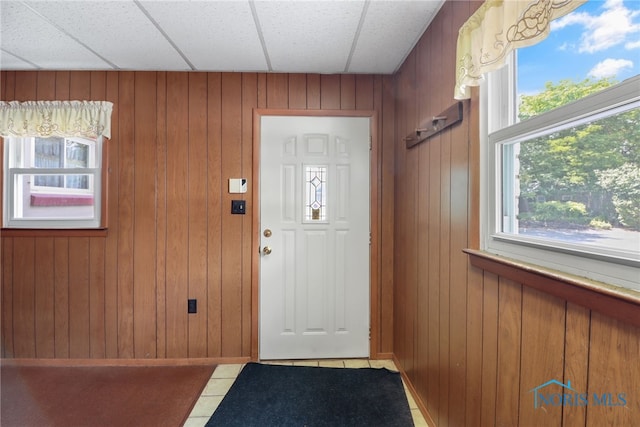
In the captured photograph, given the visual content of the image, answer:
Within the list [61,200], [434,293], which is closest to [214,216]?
[61,200]

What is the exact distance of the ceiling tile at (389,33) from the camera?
151 cm

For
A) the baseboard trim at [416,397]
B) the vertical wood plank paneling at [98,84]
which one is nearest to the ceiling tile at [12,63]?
the vertical wood plank paneling at [98,84]

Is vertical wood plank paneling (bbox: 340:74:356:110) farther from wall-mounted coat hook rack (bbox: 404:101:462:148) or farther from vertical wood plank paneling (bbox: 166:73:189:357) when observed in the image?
vertical wood plank paneling (bbox: 166:73:189:357)

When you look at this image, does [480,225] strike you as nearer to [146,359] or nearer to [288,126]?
[288,126]

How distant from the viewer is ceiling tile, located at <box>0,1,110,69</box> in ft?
→ 5.23

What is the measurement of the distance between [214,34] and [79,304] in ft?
7.48

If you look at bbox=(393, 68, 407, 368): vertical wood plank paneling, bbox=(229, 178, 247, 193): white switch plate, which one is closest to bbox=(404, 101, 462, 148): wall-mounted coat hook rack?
bbox=(393, 68, 407, 368): vertical wood plank paneling

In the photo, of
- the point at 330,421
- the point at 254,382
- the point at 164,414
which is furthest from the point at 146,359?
the point at 330,421

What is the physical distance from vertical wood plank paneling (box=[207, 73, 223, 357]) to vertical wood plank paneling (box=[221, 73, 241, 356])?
3cm

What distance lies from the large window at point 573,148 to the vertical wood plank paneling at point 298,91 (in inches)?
57.5

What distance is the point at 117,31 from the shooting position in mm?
1730

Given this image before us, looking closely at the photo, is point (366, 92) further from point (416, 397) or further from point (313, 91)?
point (416, 397)

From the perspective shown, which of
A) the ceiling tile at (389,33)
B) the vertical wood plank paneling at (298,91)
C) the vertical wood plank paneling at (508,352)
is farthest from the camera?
the vertical wood plank paneling at (298,91)

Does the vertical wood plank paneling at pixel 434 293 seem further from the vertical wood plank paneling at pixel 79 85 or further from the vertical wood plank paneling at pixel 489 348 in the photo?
the vertical wood plank paneling at pixel 79 85
